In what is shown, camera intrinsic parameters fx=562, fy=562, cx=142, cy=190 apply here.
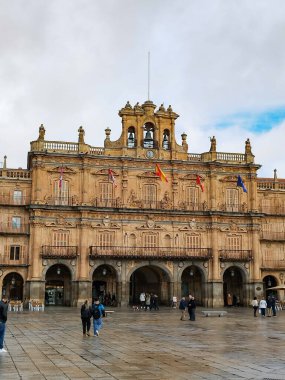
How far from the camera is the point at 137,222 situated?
56094 mm

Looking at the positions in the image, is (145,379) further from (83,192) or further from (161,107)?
(161,107)

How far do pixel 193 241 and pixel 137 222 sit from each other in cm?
619

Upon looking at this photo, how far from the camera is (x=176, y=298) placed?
179 ft

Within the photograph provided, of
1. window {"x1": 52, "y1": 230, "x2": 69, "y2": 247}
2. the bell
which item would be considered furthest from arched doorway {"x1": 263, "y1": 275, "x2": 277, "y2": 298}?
window {"x1": 52, "y1": 230, "x2": 69, "y2": 247}

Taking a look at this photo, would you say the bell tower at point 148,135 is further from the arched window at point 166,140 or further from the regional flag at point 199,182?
the regional flag at point 199,182

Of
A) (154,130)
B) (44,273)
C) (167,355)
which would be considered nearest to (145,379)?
(167,355)

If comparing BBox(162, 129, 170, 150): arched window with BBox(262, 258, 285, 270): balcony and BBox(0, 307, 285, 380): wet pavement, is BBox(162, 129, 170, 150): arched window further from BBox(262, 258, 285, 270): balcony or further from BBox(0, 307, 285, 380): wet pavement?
BBox(0, 307, 285, 380): wet pavement

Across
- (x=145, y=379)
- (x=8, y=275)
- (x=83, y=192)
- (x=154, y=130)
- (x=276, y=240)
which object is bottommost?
(x=145, y=379)

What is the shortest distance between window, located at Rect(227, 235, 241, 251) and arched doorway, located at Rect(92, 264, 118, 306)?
12231 millimetres

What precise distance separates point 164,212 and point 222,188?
23.6ft

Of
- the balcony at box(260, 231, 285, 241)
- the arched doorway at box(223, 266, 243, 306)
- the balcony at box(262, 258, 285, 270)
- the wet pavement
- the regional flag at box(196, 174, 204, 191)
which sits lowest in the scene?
the wet pavement

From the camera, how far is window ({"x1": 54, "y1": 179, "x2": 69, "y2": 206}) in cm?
5503

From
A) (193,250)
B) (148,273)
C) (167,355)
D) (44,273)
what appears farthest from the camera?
(148,273)

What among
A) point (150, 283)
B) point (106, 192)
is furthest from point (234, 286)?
point (106, 192)
